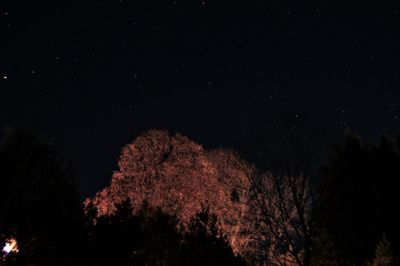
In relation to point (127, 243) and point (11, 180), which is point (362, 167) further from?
point (11, 180)

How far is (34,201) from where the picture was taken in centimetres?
882

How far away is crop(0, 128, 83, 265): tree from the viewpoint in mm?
8664

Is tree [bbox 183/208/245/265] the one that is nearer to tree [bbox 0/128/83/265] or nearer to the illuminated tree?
tree [bbox 0/128/83/265]

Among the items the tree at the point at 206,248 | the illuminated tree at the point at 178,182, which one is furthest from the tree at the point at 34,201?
the illuminated tree at the point at 178,182

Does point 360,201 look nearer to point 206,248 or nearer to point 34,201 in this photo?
point 206,248

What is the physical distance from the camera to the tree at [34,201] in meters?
8.66

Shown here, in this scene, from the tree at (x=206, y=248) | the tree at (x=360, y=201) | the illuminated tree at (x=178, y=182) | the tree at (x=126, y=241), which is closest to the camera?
the tree at (x=126, y=241)

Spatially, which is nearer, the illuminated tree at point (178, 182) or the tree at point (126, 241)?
the tree at point (126, 241)

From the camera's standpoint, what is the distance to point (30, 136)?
375 inches

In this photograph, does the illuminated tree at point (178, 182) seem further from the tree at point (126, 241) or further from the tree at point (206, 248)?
the tree at point (206, 248)

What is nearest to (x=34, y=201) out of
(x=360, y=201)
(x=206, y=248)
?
(x=206, y=248)

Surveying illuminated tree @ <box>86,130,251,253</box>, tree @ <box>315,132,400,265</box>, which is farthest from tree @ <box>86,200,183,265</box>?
illuminated tree @ <box>86,130,251,253</box>

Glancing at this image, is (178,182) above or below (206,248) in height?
above

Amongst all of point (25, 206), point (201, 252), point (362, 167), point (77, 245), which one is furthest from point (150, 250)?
point (362, 167)
